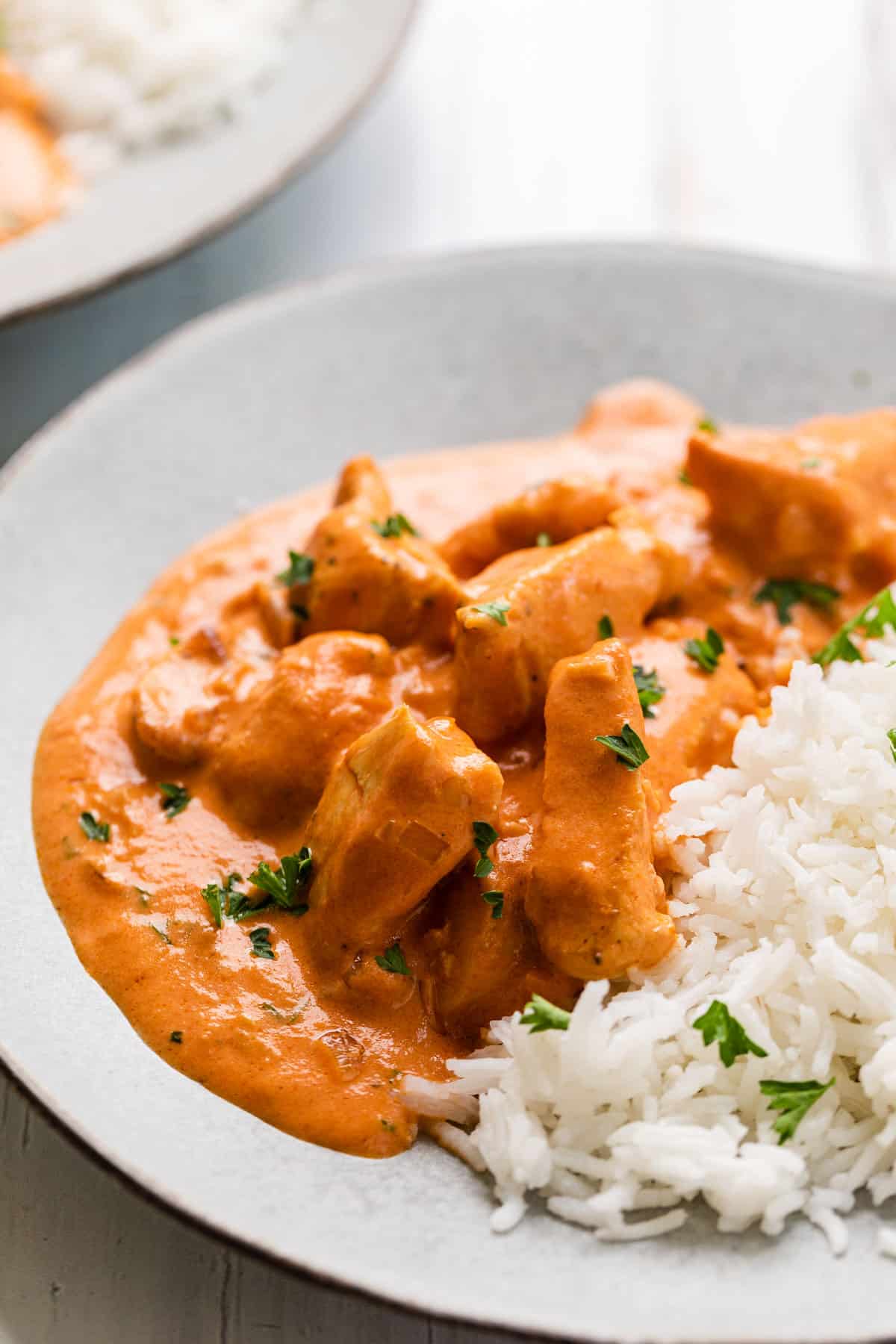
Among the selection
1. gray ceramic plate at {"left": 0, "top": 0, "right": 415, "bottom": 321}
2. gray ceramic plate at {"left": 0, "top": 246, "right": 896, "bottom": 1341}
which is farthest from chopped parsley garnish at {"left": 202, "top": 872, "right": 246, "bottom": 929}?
gray ceramic plate at {"left": 0, "top": 0, "right": 415, "bottom": 321}

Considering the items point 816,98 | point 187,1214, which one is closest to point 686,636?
point 187,1214

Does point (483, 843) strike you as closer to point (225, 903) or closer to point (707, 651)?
point (225, 903)

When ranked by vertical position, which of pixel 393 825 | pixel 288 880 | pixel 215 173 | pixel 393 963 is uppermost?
pixel 215 173

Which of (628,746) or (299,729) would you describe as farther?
(299,729)

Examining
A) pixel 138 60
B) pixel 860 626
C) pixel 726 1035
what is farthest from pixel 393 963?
pixel 138 60

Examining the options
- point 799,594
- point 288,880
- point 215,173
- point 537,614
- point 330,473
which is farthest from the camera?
point 215,173

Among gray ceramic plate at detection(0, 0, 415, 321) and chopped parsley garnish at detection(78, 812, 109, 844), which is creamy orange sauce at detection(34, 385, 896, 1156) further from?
gray ceramic plate at detection(0, 0, 415, 321)
